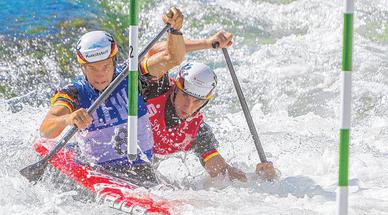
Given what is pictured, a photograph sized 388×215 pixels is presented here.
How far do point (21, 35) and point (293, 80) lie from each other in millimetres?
3998

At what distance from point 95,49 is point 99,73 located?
0.57ft

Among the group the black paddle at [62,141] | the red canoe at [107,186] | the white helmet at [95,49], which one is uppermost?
the white helmet at [95,49]

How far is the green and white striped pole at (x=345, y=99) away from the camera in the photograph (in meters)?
3.59

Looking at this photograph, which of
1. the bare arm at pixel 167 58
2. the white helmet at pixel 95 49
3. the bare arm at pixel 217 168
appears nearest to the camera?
the white helmet at pixel 95 49

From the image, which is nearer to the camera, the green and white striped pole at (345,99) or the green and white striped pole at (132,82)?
the green and white striped pole at (345,99)

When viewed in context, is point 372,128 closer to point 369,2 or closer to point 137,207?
point 137,207

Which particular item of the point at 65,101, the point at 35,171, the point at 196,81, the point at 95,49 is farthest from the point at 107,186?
the point at 196,81

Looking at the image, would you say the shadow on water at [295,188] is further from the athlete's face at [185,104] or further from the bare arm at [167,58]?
the bare arm at [167,58]

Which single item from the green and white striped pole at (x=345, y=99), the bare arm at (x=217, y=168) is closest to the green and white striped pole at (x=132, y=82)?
the green and white striped pole at (x=345, y=99)

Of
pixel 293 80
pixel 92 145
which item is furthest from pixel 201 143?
pixel 293 80

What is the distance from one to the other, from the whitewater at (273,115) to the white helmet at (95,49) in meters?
0.93

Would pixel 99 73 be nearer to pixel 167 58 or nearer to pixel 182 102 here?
pixel 167 58

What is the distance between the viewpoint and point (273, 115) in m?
9.92

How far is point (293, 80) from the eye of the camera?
1112 centimetres
